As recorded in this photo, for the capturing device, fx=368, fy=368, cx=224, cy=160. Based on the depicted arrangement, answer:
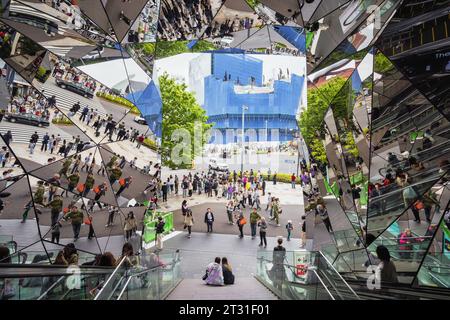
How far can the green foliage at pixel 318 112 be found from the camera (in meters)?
7.82

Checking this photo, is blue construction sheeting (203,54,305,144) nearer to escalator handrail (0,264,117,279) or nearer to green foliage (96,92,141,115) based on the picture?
green foliage (96,92,141,115)

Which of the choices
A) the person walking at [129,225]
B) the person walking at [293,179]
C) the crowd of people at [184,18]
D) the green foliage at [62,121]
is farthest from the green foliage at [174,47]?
the person walking at [293,179]

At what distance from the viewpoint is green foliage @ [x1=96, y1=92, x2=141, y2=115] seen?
26.8 ft

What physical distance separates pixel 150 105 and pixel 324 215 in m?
5.28

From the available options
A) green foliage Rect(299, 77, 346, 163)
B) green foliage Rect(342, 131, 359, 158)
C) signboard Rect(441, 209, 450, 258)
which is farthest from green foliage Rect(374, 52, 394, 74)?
signboard Rect(441, 209, 450, 258)

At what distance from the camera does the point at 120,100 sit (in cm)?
852

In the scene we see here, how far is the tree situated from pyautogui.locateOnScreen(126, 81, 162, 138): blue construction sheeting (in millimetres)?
3202

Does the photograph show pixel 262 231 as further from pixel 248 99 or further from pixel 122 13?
pixel 248 99

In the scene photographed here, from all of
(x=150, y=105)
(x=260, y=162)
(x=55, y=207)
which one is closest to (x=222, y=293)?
(x=55, y=207)

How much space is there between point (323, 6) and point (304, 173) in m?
4.03

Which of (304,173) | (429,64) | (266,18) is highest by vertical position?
(266,18)
